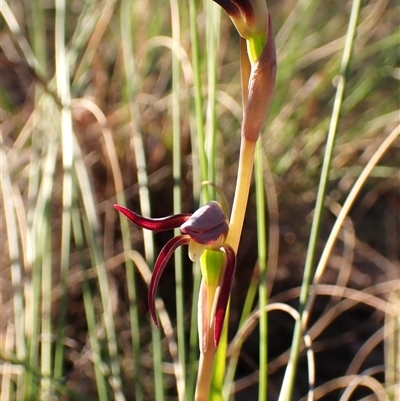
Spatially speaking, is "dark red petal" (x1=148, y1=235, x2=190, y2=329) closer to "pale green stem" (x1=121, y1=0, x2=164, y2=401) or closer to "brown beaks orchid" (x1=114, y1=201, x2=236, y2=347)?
"brown beaks orchid" (x1=114, y1=201, x2=236, y2=347)

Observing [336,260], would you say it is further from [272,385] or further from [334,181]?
[272,385]

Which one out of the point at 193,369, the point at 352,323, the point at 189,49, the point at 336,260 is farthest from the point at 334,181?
the point at 193,369

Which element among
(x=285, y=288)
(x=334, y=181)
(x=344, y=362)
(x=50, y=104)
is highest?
(x=50, y=104)

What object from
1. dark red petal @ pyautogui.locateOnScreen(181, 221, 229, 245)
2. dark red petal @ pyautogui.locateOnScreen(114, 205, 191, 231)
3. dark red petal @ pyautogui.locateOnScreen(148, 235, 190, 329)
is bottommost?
dark red petal @ pyautogui.locateOnScreen(148, 235, 190, 329)

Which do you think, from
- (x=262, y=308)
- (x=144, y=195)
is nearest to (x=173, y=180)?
(x=144, y=195)

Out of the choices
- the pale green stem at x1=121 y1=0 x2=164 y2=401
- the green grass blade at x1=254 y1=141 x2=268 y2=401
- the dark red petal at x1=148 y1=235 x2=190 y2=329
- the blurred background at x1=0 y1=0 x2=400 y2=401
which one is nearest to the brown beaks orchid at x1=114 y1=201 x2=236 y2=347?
the dark red petal at x1=148 y1=235 x2=190 y2=329

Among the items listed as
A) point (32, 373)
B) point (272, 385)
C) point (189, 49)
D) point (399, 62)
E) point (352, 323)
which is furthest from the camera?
point (399, 62)

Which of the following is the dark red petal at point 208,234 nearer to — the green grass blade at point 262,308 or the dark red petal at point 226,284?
the dark red petal at point 226,284

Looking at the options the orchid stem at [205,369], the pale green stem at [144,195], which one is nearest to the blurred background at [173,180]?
the pale green stem at [144,195]
